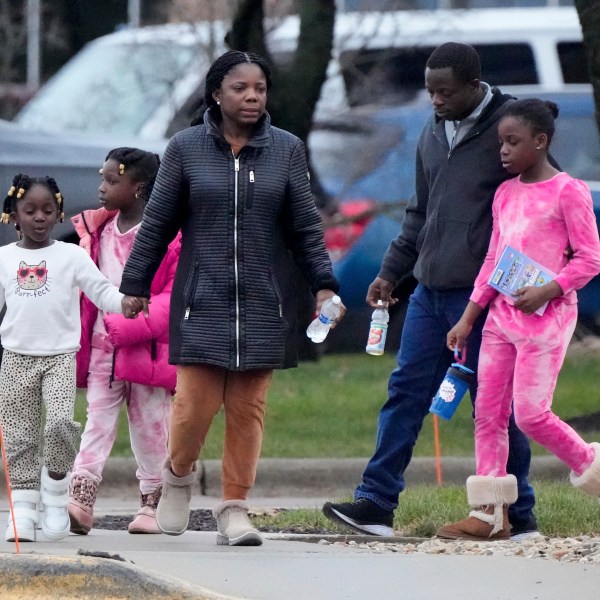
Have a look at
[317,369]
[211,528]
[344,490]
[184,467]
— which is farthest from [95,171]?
[184,467]

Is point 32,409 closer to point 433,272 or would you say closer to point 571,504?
point 433,272

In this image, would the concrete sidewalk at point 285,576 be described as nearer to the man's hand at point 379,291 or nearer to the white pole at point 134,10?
the man's hand at point 379,291

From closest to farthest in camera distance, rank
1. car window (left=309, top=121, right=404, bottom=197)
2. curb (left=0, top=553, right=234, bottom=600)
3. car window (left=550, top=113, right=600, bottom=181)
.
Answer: curb (left=0, top=553, right=234, bottom=600) → car window (left=309, top=121, right=404, bottom=197) → car window (left=550, top=113, right=600, bottom=181)

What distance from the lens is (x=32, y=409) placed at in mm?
6293

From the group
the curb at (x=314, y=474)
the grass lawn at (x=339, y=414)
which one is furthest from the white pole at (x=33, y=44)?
the curb at (x=314, y=474)

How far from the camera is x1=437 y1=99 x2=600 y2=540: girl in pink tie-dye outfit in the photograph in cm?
608

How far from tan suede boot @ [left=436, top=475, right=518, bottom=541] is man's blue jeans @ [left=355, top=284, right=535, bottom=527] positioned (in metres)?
0.18

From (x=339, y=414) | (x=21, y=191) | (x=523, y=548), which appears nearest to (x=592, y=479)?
(x=523, y=548)

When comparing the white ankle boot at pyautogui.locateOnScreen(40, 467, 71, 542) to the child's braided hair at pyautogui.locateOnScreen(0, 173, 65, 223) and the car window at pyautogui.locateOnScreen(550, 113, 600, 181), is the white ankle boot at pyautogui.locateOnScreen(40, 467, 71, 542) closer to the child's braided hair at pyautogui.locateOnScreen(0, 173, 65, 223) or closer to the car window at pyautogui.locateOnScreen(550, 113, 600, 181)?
the child's braided hair at pyautogui.locateOnScreen(0, 173, 65, 223)

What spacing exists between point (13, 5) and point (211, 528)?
20.2 m

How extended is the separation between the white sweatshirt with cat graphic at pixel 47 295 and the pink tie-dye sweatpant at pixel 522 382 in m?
1.38

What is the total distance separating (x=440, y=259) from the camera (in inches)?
252

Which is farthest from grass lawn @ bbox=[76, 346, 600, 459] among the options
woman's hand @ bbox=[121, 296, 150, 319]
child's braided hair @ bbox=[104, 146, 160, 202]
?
woman's hand @ bbox=[121, 296, 150, 319]

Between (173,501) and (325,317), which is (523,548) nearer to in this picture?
(325,317)
